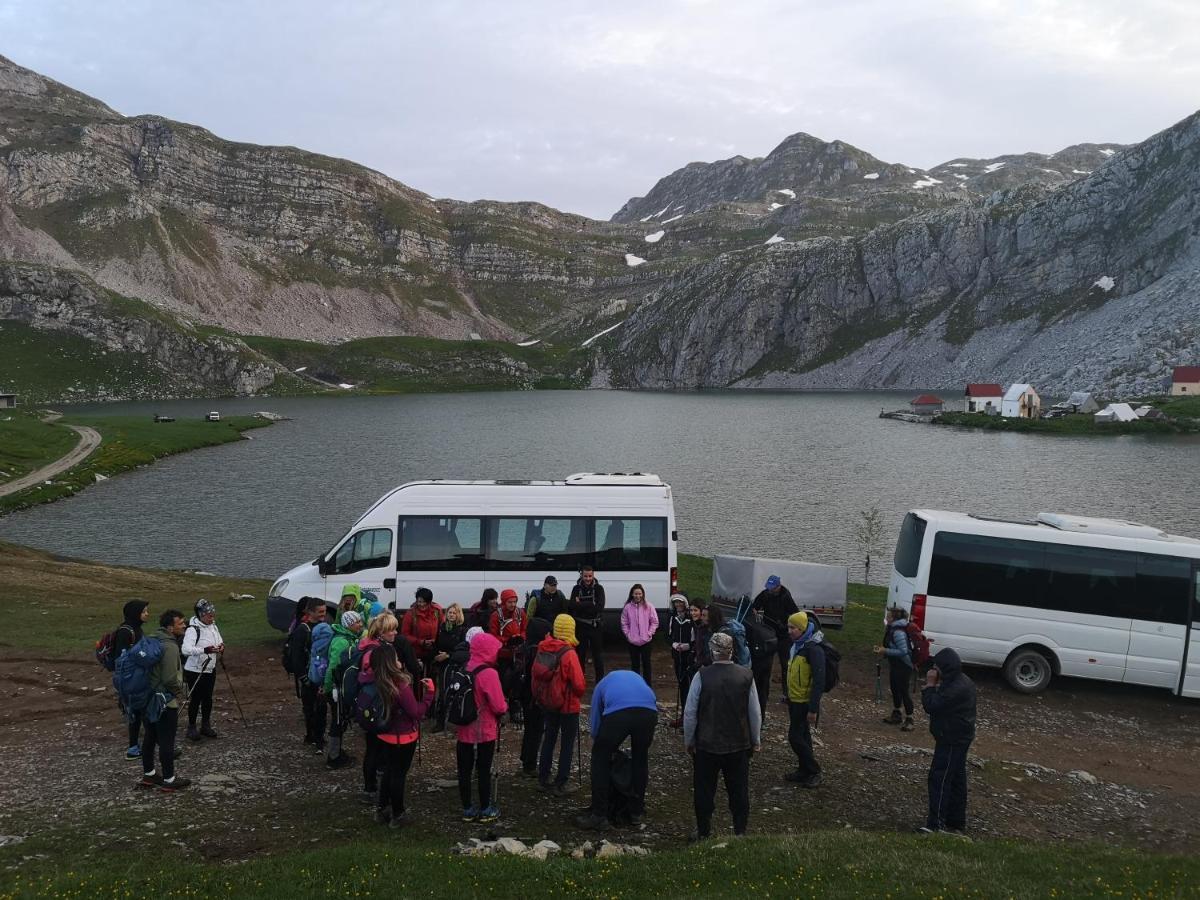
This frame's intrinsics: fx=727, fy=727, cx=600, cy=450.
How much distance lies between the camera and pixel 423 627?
13.7 meters

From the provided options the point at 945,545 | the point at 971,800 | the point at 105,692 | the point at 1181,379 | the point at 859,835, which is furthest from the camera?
the point at 1181,379

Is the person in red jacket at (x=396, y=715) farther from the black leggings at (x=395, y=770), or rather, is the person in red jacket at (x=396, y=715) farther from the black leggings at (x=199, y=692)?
the black leggings at (x=199, y=692)

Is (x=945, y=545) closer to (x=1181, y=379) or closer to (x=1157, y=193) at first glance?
(x=1181, y=379)

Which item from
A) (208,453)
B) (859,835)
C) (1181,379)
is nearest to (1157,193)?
(1181,379)

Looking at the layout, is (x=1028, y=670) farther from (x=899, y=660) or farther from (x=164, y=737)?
(x=164, y=737)

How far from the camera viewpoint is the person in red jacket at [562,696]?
10688 millimetres

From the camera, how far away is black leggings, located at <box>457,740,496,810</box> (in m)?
10.1

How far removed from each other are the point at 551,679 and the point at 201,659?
21.3ft

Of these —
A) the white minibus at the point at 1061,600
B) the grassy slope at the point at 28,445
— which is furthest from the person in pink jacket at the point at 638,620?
the grassy slope at the point at 28,445

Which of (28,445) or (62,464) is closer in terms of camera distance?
(62,464)

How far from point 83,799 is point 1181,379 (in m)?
160

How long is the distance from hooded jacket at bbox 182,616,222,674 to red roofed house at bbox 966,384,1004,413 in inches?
5505

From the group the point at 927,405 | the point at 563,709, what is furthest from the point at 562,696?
the point at 927,405

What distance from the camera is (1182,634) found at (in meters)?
17.1
